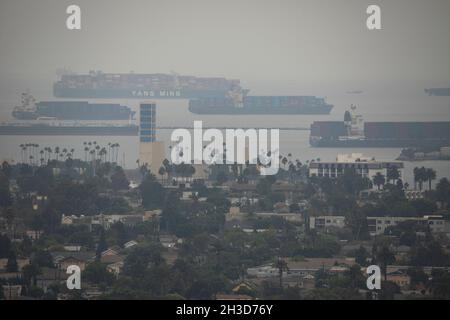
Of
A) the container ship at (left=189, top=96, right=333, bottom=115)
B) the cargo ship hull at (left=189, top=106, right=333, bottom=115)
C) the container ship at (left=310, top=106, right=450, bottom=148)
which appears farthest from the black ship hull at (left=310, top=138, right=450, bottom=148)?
the container ship at (left=189, top=96, right=333, bottom=115)

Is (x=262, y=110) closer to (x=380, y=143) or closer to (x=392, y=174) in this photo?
(x=380, y=143)

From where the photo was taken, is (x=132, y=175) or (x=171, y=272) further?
(x=132, y=175)

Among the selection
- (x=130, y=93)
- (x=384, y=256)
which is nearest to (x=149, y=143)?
(x=130, y=93)

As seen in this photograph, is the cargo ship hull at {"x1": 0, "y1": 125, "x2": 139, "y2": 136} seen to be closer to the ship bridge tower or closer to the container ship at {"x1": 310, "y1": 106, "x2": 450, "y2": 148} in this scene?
the ship bridge tower

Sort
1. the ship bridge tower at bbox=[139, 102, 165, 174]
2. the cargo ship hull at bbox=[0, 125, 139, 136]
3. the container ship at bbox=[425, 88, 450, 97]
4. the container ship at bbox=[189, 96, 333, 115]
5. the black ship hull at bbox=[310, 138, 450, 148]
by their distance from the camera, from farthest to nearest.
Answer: the container ship at bbox=[189, 96, 333, 115] < the cargo ship hull at bbox=[0, 125, 139, 136] < the container ship at bbox=[425, 88, 450, 97] < the black ship hull at bbox=[310, 138, 450, 148] < the ship bridge tower at bbox=[139, 102, 165, 174]

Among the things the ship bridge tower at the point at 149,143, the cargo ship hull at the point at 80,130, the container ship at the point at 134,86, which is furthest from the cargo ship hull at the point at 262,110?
the ship bridge tower at the point at 149,143

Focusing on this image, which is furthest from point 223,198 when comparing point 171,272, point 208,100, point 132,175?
point 208,100

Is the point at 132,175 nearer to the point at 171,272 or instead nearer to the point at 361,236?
the point at 361,236
